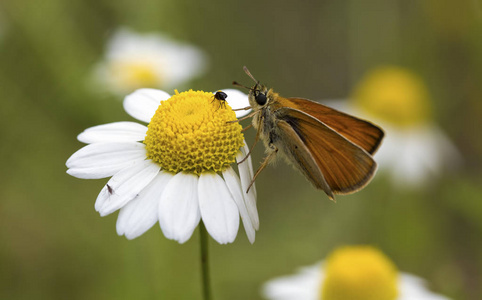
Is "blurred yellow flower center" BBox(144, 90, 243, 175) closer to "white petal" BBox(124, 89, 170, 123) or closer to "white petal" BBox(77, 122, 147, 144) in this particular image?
"white petal" BBox(77, 122, 147, 144)

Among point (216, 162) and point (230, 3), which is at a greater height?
point (230, 3)

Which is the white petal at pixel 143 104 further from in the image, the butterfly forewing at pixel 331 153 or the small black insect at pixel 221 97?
the butterfly forewing at pixel 331 153

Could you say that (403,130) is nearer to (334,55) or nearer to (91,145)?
(334,55)

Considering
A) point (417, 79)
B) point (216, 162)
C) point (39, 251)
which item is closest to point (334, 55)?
point (417, 79)

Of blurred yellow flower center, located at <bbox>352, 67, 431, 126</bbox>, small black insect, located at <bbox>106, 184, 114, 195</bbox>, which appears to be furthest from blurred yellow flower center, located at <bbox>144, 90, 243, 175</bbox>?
blurred yellow flower center, located at <bbox>352, 67, 431, 126</bbox>

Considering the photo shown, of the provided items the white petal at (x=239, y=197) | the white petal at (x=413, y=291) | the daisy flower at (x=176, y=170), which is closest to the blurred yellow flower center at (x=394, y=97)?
the white petal at (x=413, y=291)
